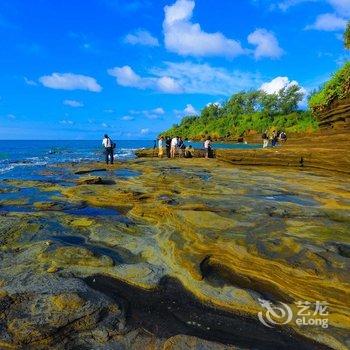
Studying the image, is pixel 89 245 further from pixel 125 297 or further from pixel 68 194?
pixel 68 194

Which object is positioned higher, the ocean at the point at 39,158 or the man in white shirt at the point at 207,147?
the man in white shirt at the point at 207,147

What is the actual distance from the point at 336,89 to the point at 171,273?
34466 mm

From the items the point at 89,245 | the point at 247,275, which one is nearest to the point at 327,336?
the point at 247,275

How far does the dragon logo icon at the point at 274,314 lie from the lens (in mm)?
5035

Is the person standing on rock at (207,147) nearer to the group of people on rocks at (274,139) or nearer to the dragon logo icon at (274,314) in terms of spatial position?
the group of people on rocks at (274,139)

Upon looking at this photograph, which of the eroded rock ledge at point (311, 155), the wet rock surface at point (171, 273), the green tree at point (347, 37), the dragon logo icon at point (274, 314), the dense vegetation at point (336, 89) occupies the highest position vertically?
the green tree at point (347, 37)

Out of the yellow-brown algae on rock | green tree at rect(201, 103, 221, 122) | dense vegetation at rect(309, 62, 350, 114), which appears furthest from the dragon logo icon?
green tree at rect(201, 103, 221, 122)

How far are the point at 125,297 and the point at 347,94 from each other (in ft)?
105

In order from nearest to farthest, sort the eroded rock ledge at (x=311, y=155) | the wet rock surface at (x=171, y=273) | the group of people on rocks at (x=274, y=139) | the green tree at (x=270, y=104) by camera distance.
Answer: the wet rock surface at (x=171, y=273) → the eroded rock ledge at (x=311, y=155) → the group of people on rocks at (x=274, y=139) → the green tree at (x=270, y=104)

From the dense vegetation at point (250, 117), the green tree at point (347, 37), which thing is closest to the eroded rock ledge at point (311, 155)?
the green tree at point (347, 37)

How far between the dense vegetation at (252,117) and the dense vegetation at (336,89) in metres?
43.7

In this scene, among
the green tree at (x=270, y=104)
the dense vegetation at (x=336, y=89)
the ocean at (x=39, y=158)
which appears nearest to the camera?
the ocean at (x=39, y=158)

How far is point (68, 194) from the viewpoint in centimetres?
1438

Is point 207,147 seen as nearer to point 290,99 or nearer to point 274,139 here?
point 274,139
